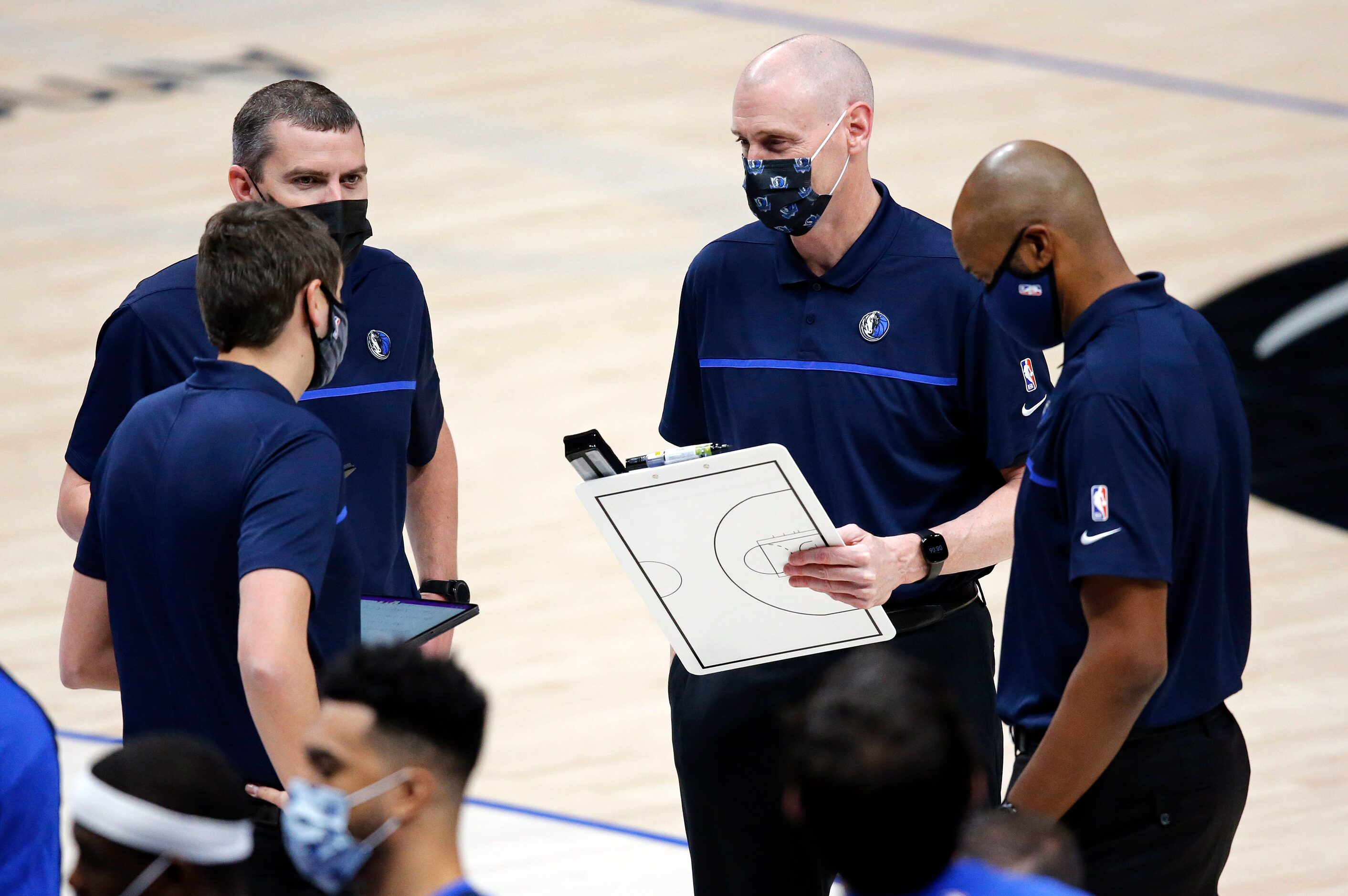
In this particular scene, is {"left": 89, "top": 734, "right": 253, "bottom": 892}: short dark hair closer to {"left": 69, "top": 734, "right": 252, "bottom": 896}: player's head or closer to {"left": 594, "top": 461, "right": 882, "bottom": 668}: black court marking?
{"left": 69, "top": 734, "right": 252, "bottom": 896}: player's head

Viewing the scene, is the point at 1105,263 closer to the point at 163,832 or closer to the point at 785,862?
the point at 785,862

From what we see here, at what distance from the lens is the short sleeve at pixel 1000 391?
10.1 ft

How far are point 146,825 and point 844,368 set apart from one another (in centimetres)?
161

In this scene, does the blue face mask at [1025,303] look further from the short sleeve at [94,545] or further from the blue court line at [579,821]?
the blue court line at [579,821]

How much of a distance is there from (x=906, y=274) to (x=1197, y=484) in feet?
2.86

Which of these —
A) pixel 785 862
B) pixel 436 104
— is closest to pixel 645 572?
pixel 785 862

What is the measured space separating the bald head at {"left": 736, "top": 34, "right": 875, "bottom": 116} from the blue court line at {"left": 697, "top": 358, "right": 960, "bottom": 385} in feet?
1.48

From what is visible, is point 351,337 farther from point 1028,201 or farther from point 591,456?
point 1028,201

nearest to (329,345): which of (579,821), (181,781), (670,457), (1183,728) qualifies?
(670,457)

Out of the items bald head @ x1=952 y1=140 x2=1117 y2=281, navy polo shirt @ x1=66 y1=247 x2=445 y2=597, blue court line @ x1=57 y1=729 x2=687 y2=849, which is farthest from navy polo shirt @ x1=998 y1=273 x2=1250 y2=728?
blue court line @ x1=57 y1=729 x2=687 y2=849

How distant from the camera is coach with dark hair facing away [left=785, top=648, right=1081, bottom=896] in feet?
5.65

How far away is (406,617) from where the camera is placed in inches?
122

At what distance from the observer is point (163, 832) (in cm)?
192

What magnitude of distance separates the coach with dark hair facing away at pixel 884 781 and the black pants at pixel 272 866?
106 cm
